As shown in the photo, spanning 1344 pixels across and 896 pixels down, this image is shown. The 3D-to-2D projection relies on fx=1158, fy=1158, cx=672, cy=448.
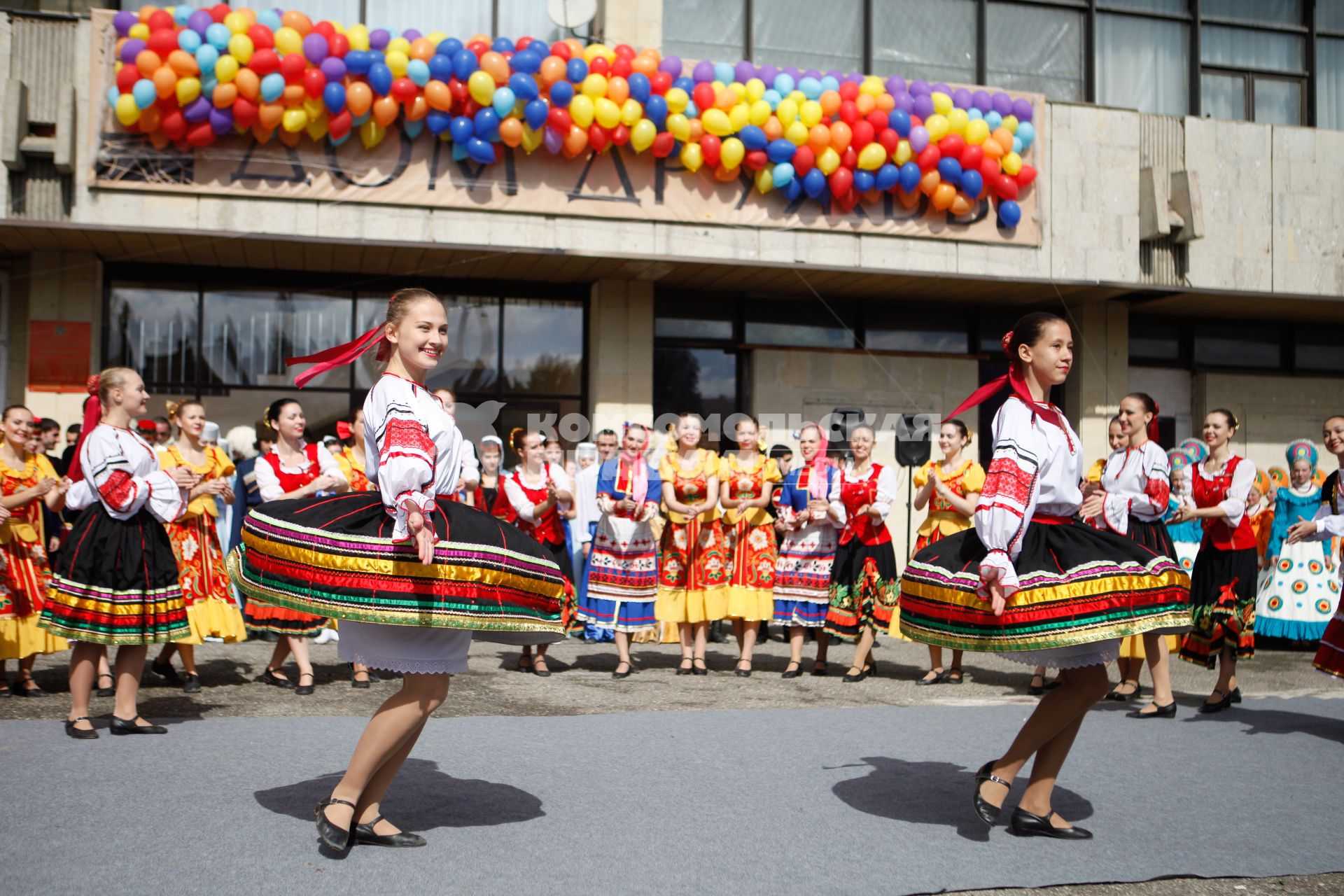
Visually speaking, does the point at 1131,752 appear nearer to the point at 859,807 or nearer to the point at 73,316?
the point at 859,807

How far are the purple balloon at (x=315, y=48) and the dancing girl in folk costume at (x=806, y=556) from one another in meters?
6.11

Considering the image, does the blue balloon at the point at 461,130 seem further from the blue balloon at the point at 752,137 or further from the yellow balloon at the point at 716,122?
the blue balloon at the point at 752,137

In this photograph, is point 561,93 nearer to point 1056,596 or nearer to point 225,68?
point 225,68

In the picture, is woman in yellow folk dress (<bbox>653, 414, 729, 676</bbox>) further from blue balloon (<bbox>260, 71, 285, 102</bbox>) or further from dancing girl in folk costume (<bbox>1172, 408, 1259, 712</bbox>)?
blue balloon (<bbox>260, 71, 285, 102</bbox>)

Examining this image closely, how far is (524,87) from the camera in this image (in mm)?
11414

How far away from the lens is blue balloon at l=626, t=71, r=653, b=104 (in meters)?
11.8

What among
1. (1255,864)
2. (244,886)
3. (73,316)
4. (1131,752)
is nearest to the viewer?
(244,886)

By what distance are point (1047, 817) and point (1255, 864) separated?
676 millimetres

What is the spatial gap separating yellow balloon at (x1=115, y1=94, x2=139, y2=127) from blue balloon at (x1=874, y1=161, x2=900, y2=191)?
24.5 ft

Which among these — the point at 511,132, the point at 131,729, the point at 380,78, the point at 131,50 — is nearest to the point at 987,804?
the point at 131,729

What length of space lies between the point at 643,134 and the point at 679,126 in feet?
1.38

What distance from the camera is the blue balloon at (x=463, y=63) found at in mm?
11328

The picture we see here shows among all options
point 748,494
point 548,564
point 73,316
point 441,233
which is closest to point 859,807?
point 548,564

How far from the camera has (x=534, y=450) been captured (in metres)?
8.52
